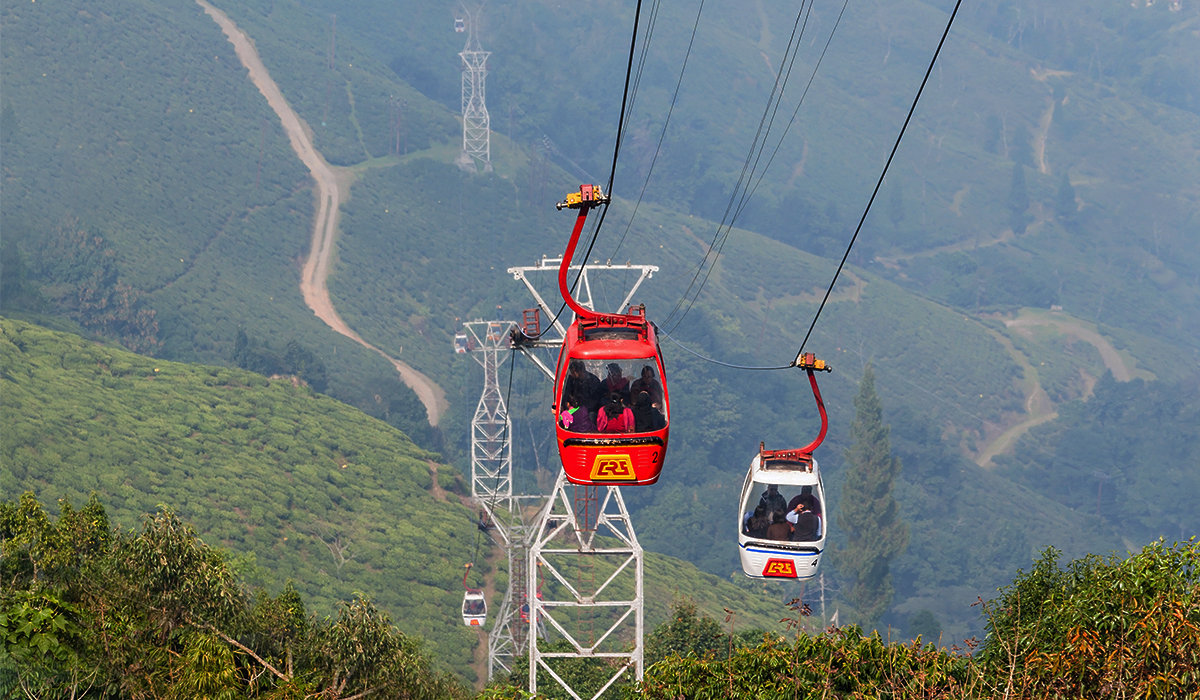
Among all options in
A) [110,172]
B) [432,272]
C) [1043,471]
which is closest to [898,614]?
[1043,471]

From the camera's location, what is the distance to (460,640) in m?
60.0

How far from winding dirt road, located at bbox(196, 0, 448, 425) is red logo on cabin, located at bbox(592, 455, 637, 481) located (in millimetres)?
112021

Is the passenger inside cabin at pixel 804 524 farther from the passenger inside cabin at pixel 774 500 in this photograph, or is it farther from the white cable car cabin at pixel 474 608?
the white cable car cabin at pixel 474 608

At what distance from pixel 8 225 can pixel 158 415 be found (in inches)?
2195

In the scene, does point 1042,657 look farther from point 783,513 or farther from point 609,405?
point 783,513

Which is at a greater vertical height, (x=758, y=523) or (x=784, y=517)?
(x=784, y=517)

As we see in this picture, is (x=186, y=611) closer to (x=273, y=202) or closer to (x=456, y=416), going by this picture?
(x=456, y=416)

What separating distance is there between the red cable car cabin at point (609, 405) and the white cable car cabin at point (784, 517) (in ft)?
13.1

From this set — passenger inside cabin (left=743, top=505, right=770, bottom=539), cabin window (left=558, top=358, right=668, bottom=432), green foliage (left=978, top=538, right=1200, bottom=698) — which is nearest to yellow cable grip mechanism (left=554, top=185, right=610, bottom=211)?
cabin window (left=558, top=358, right=668, bottom=432)

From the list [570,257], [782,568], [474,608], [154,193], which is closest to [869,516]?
[474,608]

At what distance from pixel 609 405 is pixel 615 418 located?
13.1 inches

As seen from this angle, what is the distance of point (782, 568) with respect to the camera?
2544cm

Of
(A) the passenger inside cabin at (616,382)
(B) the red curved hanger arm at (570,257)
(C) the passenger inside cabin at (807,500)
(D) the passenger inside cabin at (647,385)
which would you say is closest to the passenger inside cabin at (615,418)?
(A) the passenger inside cabin at (616,382)

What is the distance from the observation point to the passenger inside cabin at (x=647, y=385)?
22344 mm
